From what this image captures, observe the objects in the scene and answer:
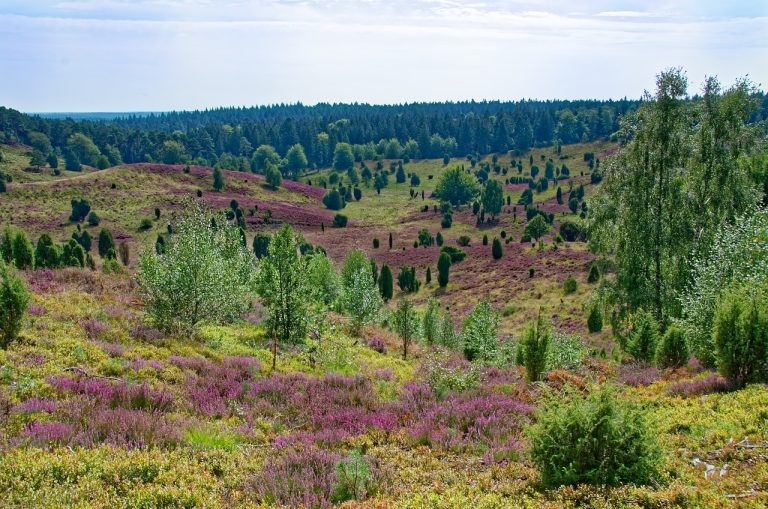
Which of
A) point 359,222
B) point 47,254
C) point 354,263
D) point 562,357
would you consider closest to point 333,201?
point 359,222

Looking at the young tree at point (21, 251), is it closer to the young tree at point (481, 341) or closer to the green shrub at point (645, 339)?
the young tree at point (481, 341)

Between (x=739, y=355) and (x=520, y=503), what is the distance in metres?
7.58

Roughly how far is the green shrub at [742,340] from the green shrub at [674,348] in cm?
498

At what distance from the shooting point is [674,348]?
53.2ft

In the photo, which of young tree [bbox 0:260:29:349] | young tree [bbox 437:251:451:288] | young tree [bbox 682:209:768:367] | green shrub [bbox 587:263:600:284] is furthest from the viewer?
young tree [bbox 437:251:451:288]

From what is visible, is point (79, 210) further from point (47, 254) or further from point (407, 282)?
point (407, 282)

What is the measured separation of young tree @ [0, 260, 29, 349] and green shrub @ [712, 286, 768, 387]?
1589cm

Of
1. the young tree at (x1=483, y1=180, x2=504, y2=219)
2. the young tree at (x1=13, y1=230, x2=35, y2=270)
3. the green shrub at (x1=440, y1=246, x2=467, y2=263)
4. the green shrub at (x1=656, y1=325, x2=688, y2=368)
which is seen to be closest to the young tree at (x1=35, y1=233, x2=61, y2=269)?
the young tree at (x1=13, y1=230, x2=35, y2=270)

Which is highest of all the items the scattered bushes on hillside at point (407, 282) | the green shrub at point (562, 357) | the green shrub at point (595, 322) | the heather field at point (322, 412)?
the heather field at point (322, 412)

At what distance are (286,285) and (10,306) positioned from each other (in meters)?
6.80

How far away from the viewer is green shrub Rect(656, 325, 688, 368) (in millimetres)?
16156

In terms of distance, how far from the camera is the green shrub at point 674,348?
1616cm

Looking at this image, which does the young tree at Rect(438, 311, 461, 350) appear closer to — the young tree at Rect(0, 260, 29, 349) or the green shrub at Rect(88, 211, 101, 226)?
the young tree at Rect(0, 260, 29, 349)

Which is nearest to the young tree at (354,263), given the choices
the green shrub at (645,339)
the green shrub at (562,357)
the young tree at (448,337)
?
the young tree at (448,337)
